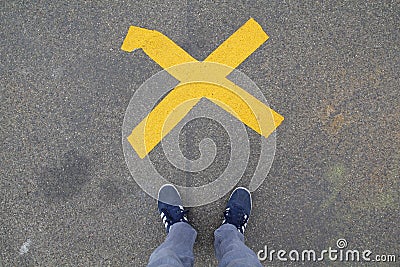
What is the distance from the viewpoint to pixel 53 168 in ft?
8.61

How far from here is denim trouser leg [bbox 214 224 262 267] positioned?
6.88 feet

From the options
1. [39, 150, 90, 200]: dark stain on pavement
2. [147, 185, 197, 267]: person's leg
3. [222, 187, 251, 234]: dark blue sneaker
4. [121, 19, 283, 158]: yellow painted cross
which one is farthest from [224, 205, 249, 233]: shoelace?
[39, 150, 90, 200]: dark stain on pavement

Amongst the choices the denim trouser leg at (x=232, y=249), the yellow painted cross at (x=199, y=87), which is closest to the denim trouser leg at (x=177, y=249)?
the denim trouser leg at (x=232, y=249)

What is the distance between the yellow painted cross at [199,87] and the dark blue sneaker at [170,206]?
290 millimetres

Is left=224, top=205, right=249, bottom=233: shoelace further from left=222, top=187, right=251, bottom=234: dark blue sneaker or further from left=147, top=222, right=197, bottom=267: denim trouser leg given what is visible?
left=147, top=222, right=197, bottom=267: denim trouser leg

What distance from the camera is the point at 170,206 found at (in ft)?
8.43

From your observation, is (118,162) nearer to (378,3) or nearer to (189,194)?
(189,194)

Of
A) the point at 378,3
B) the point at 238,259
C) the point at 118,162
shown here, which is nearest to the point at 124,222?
the point at 118,162

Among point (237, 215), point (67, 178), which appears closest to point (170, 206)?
point (237, 215)

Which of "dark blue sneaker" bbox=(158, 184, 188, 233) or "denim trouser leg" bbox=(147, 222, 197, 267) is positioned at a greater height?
"dark blue sneaker" bbox=(158, 184, 188, 233)

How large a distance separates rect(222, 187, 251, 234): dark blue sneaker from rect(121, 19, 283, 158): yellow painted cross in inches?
16.7

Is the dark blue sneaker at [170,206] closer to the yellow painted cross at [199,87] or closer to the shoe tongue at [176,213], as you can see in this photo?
the shoe tongue at [176,213]

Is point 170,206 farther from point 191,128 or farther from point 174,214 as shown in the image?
point 191,128

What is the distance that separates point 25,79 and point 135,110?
79 centimetres
